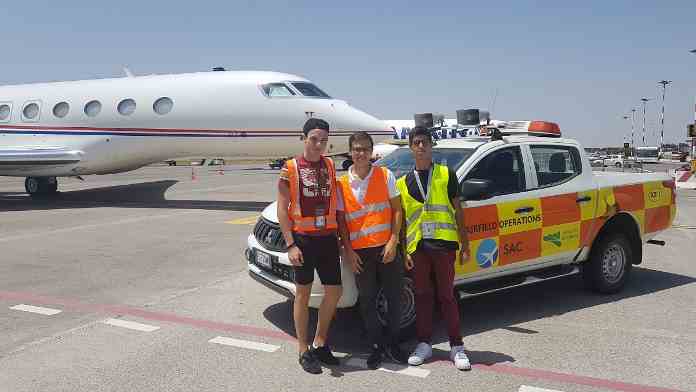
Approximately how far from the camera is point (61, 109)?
15922 millimetres

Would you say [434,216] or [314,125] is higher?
[314,125]

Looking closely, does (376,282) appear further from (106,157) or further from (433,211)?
(106,157)

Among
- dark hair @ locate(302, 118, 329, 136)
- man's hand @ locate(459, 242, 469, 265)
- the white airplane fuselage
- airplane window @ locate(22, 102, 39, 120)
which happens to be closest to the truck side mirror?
man's hand @ locate(459, 242, 469, 265)

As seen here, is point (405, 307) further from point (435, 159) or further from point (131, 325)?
point (131, 325)

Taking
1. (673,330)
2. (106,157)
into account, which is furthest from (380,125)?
(673,330)

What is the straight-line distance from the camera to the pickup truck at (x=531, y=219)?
5.00 metres

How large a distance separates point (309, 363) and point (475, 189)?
1970mm

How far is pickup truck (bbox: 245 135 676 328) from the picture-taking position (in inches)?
197

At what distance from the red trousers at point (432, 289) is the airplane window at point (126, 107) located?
12.4 metres

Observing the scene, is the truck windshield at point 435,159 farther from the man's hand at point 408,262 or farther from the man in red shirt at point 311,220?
the man in red shirt at point 311,220

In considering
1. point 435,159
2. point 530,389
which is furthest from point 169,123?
point 530,389

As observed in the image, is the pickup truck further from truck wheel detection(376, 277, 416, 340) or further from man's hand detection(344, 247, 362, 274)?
man's hand detection(344, 247, 362, 274)

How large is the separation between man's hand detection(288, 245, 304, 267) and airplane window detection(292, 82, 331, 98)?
1059 cm

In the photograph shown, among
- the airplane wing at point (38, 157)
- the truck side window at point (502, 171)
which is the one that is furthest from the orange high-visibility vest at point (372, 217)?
the airplane wing at point (38, 157)
